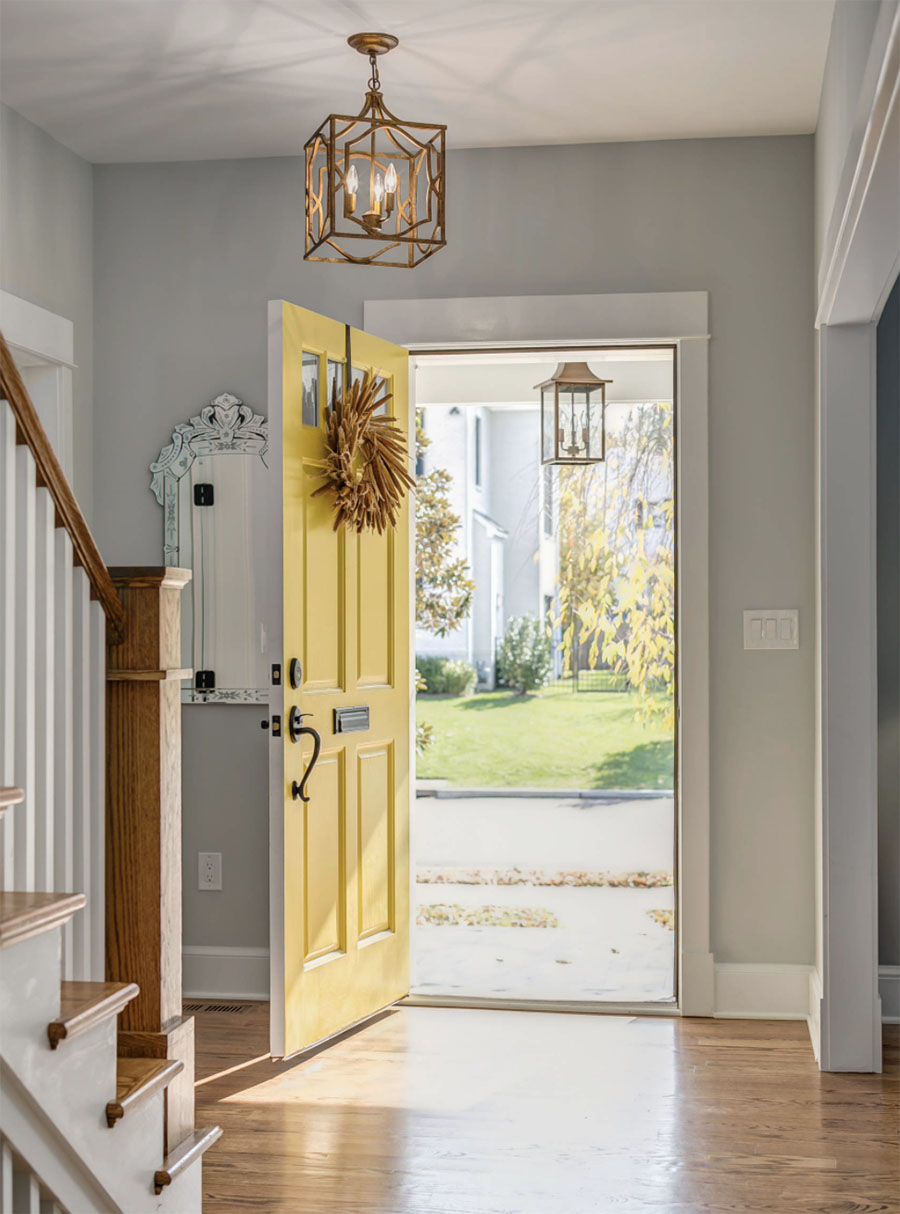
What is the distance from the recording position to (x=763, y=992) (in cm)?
389

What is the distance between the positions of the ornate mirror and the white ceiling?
0.95 m

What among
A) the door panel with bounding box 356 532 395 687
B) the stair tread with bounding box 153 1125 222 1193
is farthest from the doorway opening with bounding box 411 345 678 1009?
the stair tread with bounding box 153 1125 222 1193

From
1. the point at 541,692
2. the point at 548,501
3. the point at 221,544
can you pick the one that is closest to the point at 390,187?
the point at 221,544

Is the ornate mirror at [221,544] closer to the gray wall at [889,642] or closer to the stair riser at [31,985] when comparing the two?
the gray wall at [889,642]

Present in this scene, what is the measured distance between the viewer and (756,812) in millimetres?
3930

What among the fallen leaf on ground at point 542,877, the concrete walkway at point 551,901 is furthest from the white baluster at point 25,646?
the fallen leaf on ground at point 542,877

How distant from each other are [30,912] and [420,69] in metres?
2.70

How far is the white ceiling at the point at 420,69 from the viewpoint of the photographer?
3.12 metres

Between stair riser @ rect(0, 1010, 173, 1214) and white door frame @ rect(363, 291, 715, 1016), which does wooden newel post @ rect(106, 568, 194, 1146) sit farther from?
white door frame @ rect(363, 291, 715, 1016)

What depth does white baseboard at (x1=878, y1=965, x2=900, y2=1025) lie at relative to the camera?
3840 millimetres

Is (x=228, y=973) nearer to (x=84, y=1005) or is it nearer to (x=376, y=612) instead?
(x=376, y=612)

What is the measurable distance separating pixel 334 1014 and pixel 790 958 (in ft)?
4.89

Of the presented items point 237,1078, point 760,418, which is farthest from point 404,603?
point 237,1078

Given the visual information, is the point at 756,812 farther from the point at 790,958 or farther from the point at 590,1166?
the point at 590,1166
